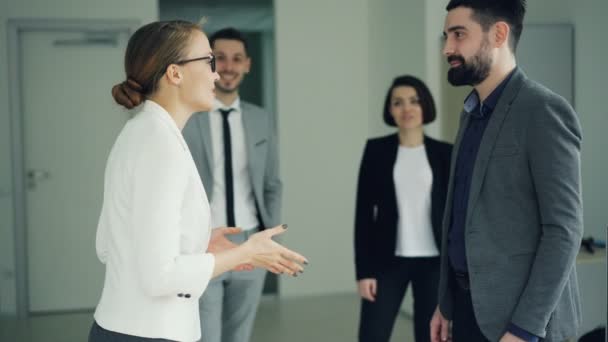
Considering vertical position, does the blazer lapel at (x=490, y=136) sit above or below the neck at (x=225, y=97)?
below

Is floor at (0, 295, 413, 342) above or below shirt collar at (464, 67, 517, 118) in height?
below

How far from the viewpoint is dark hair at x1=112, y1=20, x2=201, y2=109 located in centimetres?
162

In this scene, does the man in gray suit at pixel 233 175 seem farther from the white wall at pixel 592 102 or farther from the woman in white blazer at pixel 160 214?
the white wall at pixel 592 102

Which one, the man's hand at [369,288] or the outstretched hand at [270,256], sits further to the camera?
the man's hand at [369,288]

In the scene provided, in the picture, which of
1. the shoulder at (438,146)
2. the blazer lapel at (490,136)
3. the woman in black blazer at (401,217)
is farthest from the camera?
the shoulder at (438,146)

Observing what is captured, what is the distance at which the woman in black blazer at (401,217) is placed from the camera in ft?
10.6

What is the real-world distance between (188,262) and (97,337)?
0.27 m

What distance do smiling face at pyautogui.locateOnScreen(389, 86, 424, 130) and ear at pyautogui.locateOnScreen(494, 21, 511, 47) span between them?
1.50m

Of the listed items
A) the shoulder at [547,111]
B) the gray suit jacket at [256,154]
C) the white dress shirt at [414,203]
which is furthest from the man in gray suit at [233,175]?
the shoulder at [547,111]

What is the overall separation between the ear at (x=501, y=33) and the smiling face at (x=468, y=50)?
0.08 ft

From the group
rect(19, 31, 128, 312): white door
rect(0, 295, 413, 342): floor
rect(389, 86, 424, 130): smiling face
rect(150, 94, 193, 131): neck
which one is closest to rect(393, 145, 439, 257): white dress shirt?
rect(389, 86, 424, 130): smiling face

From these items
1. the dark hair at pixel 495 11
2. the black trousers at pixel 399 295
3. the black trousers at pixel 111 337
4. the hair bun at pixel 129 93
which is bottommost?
the black trousers at pixel 399 295

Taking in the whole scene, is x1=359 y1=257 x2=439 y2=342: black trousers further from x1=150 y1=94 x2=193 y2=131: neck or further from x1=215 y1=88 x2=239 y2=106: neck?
x1=150 y1=94 x2=193 y2=131: neck

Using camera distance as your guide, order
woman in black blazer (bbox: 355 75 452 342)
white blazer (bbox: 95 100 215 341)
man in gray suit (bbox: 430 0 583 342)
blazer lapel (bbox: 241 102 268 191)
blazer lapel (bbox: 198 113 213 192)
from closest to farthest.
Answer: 1. white blazer (bbox: 95 100 215 341)
2. man in gray suit (bbox: 430 0 583 342)
3. blazer lapel (bbox: 198 113 213 192)
4. blazer lapel (bbox: 241 102 268 191)
5. woman in black blazer (bbox: 355 75 452 342)
